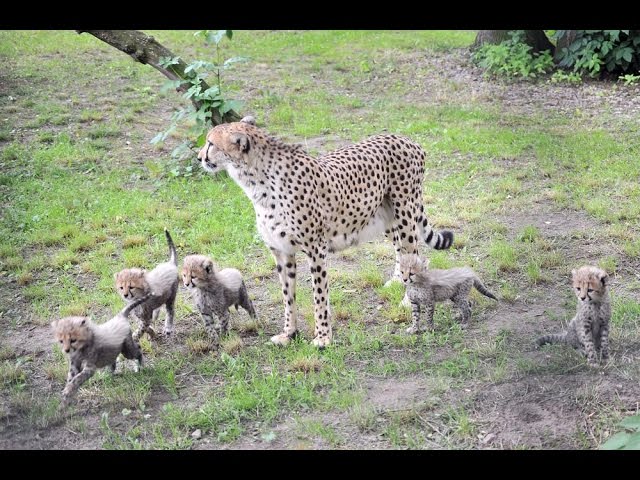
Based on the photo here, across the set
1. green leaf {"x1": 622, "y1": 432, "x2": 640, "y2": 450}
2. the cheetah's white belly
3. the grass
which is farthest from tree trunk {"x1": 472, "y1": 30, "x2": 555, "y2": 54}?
green leaf {"x1": 622, "y1": 432, "x2": 640, "y2": 450}

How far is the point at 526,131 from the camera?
338 inches

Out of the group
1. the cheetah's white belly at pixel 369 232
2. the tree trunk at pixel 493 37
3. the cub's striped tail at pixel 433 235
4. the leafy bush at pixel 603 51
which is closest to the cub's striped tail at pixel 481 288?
the cub's striped tail at pixel 433 235

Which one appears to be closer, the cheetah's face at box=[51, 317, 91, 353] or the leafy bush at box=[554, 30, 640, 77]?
the cheetah's face at box=[51, 317, 91, 353]

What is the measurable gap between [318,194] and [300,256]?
1.57 meters

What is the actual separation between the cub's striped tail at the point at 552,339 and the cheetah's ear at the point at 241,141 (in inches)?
85.1

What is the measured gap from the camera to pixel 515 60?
10617 mm

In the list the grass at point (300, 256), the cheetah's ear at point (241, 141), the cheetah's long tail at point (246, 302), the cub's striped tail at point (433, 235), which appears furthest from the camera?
the cub's striped tail at point (433, 235)

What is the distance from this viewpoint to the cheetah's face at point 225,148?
4660mm

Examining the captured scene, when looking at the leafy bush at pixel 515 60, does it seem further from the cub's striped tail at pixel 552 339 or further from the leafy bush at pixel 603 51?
the cub's striped tail at pixel 552 339

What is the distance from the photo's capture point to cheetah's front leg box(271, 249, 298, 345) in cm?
493

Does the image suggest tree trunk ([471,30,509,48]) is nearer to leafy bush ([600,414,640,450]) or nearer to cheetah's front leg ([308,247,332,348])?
cheetah's front leg ([308,247,332,348])

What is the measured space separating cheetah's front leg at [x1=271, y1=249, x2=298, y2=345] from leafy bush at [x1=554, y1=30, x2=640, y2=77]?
6.81m

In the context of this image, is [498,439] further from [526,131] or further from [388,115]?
[388,115]
